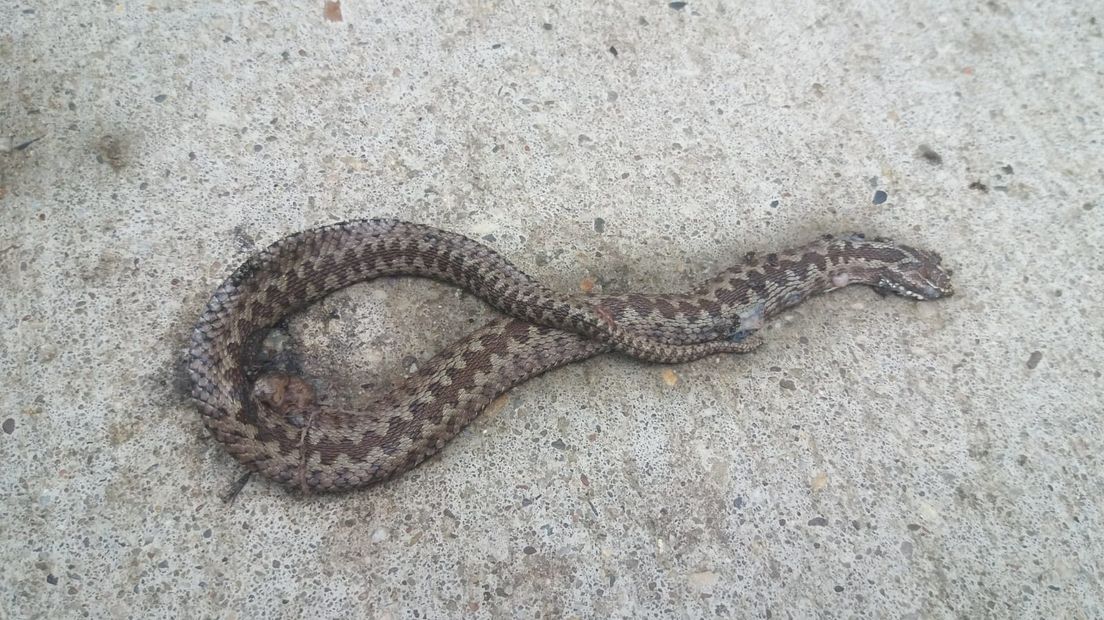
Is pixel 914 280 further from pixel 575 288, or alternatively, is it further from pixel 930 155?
pixel 575 288

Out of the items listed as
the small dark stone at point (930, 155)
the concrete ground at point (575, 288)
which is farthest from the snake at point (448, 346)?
the small dark stone at point (930, 155)

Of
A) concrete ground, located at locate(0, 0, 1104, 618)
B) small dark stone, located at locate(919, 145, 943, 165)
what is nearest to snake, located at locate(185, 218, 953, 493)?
concrete ground, located at locate(0, 0, 1104, 618)

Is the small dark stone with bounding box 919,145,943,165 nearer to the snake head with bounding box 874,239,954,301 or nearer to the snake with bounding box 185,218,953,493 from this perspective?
the snake with bounding box 185,218,953,493

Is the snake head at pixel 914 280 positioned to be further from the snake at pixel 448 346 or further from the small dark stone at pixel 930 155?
the small dark stone at pixel 930 155

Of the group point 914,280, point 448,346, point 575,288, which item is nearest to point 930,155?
point 914,280

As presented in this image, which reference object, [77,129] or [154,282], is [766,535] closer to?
[154,282]
